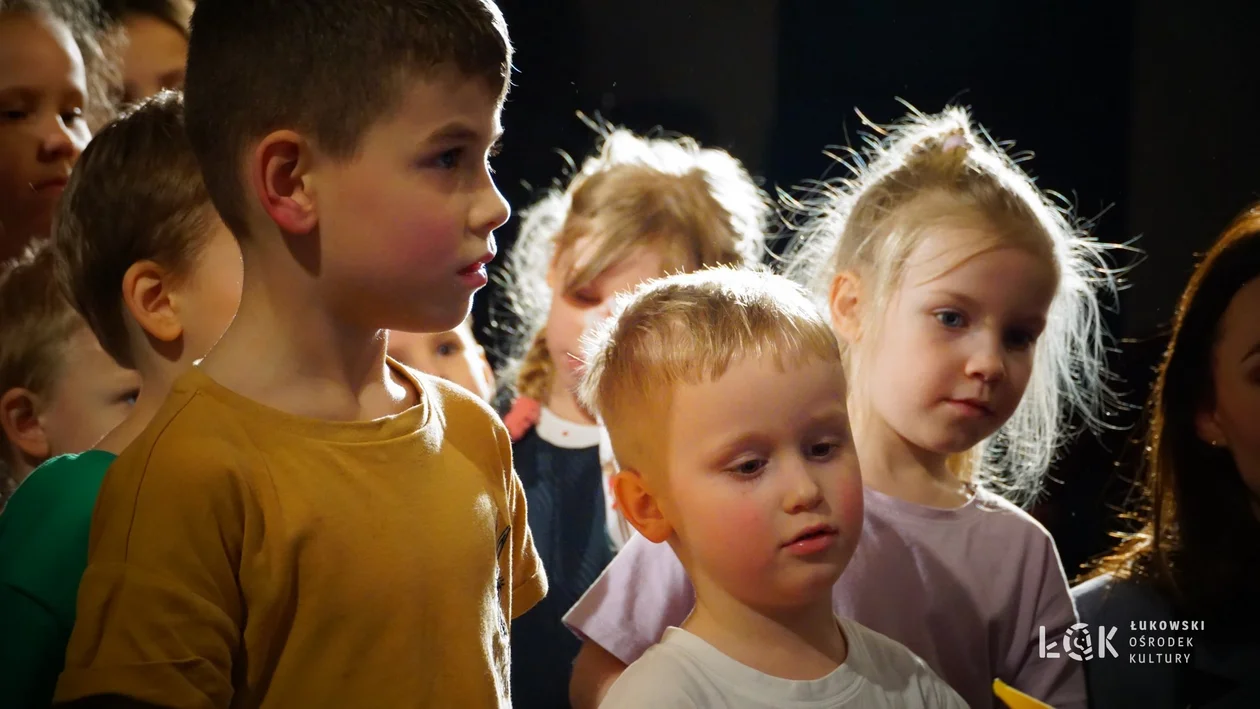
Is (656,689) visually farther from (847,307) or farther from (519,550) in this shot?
(847,307)

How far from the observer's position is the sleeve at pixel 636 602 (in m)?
1.42

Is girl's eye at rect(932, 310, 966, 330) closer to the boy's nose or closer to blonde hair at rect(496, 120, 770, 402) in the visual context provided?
blonde hair at rect(496, 120, 770, 402)

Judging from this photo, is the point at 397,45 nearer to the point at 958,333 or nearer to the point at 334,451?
the point at 334,451

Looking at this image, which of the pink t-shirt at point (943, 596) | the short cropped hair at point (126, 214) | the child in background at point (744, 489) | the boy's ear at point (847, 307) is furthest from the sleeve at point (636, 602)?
the short cropped hair at point (126, 214)

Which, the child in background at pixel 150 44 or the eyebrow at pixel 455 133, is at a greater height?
the eyebrow at pixel 455 133

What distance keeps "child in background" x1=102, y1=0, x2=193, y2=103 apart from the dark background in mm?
480

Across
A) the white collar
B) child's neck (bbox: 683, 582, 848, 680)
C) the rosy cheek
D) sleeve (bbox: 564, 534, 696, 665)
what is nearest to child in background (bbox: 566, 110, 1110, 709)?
sleeve (bbox: 564, 534, 696, 665)

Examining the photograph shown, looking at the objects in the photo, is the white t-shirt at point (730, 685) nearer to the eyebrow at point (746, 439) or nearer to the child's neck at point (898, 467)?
the eyebrow at point (746, 439)

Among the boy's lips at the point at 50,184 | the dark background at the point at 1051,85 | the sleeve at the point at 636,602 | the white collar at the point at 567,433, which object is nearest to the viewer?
the sleeve at the point at 636,602

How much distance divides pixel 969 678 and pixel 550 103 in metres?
0.98

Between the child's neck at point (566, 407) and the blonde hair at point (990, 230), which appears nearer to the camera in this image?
the blonde hair at point (990, 230)

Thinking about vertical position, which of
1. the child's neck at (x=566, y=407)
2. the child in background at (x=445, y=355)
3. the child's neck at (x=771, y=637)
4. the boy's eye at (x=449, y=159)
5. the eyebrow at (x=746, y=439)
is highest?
the boy's eye at (x=449, y=159)

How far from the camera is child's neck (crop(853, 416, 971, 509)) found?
1542 mm

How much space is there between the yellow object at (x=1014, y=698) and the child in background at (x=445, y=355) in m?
0.82
